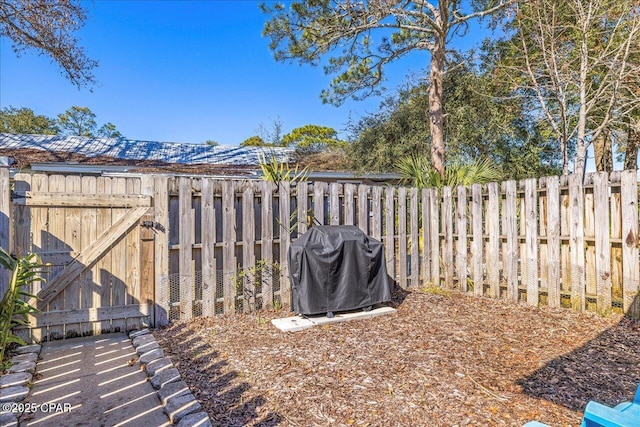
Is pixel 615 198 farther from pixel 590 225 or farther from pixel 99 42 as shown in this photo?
pixel 99 42

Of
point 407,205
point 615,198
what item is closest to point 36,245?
point 407,205

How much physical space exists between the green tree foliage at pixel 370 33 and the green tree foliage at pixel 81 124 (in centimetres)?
2527

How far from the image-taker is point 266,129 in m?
13.8

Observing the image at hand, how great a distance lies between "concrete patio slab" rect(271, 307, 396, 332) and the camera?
370 centimetres

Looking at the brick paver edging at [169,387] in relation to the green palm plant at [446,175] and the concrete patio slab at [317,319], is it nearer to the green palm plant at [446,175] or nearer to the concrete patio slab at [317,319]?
the concrete patio slab at [317,319]

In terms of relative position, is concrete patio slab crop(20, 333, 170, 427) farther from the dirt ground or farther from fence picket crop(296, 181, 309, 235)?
fence picket crop(296, 181, 309, 235)

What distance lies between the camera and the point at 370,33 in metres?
7.80

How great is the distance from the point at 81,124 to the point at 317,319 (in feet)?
98.1

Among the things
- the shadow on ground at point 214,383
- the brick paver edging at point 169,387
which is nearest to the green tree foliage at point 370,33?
the shadow on ground at point 214,383

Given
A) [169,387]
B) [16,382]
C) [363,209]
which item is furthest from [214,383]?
[363,209]

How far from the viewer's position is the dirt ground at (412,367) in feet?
7.08

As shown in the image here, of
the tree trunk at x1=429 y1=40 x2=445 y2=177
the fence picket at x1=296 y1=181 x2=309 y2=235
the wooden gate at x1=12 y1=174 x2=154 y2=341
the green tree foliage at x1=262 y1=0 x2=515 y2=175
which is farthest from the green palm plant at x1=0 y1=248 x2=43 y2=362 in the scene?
the tree trunk at x1=429 y1=40 x2=445 y2=177

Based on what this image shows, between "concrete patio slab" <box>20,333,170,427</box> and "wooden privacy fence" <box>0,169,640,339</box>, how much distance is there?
1.62 feet

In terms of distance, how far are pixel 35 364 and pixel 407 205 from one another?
4.66m
